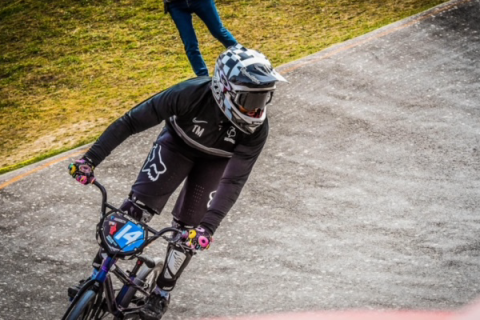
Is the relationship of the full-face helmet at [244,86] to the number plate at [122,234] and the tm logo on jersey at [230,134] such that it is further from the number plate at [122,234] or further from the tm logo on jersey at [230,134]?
the number plate at [122,234]

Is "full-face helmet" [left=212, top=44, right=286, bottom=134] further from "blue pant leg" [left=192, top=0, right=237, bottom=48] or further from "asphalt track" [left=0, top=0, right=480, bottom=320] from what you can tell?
"blue pant leg" [left=192, top=0, right=237, bottom=48]

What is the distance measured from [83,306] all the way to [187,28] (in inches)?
200

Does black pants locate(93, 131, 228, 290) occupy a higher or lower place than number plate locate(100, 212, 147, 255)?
lower

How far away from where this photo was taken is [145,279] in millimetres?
5621

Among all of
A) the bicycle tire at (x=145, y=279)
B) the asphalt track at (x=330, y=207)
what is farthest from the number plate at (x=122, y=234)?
the asphalt track at (x=330, y=207)

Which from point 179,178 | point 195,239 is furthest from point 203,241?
point 179,178

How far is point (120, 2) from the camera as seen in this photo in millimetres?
14133

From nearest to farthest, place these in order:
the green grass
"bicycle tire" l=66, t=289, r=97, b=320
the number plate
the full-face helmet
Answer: "bicycle tire" l=66, t=289, r=97, b=320
the number plate
the full-face helmet
the green grass

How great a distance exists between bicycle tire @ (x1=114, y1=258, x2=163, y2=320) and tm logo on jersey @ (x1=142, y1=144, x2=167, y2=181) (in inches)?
27.2

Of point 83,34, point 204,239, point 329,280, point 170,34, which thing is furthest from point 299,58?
point 204,239

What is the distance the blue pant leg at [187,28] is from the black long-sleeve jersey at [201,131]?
3.44 metres

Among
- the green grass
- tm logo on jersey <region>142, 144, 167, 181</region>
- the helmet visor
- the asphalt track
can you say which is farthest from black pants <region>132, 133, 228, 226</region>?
the green grass

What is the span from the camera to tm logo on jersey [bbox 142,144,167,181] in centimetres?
576

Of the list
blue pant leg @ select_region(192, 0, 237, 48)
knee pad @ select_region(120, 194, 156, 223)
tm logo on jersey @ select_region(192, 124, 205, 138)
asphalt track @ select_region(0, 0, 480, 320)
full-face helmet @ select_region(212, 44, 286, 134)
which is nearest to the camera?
full-face helmet @ select_region(212, 44, 286, 134)
